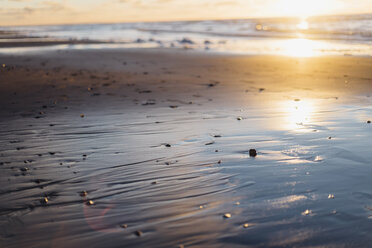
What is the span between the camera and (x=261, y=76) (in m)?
10.6

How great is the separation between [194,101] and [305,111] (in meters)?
2.25

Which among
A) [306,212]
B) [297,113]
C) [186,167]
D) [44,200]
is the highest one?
[297,113]

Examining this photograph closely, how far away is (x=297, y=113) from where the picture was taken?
634cm

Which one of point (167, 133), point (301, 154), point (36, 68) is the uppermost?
point (36, 68)

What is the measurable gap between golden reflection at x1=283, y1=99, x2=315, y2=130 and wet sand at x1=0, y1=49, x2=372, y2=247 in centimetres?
3

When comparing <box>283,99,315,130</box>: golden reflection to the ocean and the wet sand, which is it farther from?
the ocean

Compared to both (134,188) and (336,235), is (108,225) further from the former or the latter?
(336,235)

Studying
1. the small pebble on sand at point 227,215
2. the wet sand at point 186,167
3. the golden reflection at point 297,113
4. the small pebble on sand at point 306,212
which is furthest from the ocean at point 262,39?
the small pebble on sand at point 227,215

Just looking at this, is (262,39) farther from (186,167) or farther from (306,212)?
(306,212)

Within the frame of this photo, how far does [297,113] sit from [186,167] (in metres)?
3.08

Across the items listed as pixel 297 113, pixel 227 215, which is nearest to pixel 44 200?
pixel 227 215

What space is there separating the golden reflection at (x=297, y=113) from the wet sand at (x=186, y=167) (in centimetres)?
3

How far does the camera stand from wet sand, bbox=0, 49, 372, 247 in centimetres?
277

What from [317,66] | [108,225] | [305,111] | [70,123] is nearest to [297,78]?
[317,66]
